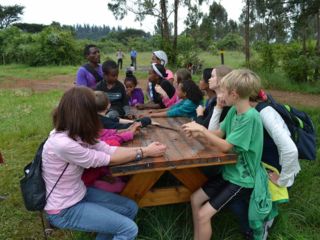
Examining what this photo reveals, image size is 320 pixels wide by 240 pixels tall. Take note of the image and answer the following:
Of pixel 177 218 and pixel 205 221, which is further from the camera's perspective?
pixel 177 218

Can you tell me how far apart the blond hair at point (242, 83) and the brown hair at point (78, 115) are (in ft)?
3.00

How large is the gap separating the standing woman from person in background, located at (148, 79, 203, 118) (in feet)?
4.81

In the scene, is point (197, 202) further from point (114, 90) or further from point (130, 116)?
point (114, 90)

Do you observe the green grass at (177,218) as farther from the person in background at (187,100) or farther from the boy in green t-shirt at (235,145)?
the person in background at (187,100)

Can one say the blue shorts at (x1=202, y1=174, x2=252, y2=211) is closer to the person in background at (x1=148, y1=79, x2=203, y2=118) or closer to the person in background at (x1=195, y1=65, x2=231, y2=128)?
the person in background at (x1=195, y1=65, x2=231, y2=128)

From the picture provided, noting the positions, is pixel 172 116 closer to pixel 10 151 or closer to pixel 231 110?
pixel 231 110

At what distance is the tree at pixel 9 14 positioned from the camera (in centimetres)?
4847

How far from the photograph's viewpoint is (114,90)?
420cm

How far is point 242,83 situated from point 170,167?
732mm

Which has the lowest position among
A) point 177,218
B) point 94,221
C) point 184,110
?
point 177,218

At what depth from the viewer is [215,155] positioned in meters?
2.46

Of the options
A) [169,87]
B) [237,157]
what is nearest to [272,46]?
[169,87]

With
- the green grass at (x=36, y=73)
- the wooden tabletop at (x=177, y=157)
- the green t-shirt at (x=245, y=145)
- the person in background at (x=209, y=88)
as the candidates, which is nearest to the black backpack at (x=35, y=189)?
the wooden tabletop at (x=177, y=157)

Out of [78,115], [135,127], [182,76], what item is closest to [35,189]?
[78,115]
